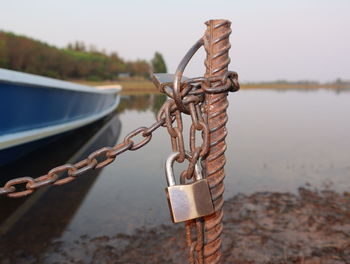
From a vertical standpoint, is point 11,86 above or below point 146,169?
above

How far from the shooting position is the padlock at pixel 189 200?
3.20 feet

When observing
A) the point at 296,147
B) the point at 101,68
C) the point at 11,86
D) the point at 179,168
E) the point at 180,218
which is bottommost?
the point at 296,147

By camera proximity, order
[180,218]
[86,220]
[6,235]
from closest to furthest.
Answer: [180,218]
[6,235]
[86,220]

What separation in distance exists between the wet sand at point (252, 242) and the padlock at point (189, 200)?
1.78 meters

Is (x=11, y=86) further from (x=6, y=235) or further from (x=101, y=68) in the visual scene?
(x=101, y=68)

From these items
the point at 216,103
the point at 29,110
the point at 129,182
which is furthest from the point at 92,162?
the point at 29,110

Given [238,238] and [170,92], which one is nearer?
[170,92]

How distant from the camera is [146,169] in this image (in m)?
5.35

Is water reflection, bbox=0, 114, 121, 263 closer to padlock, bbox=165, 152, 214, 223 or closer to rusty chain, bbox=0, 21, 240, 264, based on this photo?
rusty chain, bbox=0, 21, 240, 264

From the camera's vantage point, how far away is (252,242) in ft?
9.19

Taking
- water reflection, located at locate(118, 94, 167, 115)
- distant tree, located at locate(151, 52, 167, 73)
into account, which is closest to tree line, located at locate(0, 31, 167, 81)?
distant tree, located at locate(151, 52, 167, 73)

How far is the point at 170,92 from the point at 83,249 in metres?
2.28

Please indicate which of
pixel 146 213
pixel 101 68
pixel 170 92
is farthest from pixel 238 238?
pixel 101 68

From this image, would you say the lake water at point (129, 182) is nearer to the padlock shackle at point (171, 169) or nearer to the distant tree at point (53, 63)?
the padlock shackle at point (171, 169)
